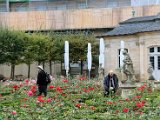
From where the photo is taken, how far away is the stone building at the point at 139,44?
33.7 meters

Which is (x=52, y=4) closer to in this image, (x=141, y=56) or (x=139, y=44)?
(x=139, y=44)

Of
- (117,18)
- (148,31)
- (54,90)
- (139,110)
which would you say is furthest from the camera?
(117,18)

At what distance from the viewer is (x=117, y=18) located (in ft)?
158

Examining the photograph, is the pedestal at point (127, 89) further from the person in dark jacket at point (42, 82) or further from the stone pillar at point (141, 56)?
the stone pillar at point (141, 56)

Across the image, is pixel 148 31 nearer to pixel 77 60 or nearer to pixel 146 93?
pixel 77 60

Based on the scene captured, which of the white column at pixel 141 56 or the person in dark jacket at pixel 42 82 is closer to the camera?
the person in dark jacket at pixel 42 82

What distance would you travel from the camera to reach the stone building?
33719 millimetres

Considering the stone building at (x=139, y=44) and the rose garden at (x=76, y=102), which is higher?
the stone building at (x=139, y=44)

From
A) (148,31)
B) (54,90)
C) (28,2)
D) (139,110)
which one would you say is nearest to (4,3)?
(28,2)

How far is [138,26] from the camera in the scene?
1459 inches

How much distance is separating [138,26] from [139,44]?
8.81 ft

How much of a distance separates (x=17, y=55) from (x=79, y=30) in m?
11.8

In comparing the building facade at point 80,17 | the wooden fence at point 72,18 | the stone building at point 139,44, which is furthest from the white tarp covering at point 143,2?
the stone building at point 139,44

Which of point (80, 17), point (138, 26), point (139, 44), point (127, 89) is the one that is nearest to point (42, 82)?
point (127, 89)
